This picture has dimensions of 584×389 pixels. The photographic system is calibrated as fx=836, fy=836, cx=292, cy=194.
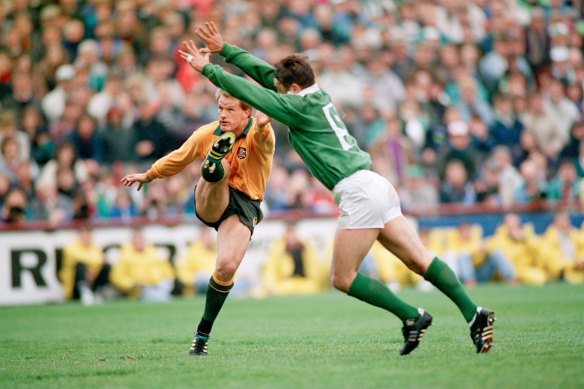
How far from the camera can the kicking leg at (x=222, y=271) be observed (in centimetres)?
688

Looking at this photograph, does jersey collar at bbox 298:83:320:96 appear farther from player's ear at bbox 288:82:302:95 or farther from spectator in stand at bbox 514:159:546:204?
spectator in stand at bbox 514:159:546:204

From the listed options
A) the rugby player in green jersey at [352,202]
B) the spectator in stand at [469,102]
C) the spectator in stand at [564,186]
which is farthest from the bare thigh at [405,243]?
the spectator in stand at [469,102]

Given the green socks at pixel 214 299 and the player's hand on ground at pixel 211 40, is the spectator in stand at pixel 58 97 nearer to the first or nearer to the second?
the green socks at pixel 214 299

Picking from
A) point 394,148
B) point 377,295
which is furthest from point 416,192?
point 377,295

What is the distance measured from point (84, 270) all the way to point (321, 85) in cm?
601

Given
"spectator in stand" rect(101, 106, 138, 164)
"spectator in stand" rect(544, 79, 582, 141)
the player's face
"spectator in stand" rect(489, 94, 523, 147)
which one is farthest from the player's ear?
"spectator in stand" rect(544, 79, 582, 141)

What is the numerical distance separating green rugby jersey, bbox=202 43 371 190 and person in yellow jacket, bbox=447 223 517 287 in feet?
31.8

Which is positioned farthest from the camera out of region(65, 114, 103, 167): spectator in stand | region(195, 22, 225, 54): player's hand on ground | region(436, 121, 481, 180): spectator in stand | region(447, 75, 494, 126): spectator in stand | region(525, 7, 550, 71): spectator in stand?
region(525, 7, 550, 71): spectator in stand

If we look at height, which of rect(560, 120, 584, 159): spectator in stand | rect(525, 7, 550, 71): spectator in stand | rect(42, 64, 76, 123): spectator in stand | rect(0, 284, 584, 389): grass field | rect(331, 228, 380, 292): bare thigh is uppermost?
rect(525, 7, 550, 71): spectator in stand

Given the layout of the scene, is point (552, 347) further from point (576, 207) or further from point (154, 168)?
point (576, 207)

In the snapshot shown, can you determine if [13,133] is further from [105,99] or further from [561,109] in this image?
[561,109]

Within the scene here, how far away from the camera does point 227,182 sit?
704 centimetres

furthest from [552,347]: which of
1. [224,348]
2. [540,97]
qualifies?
[540,97]

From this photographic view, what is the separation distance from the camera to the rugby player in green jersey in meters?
6.05
